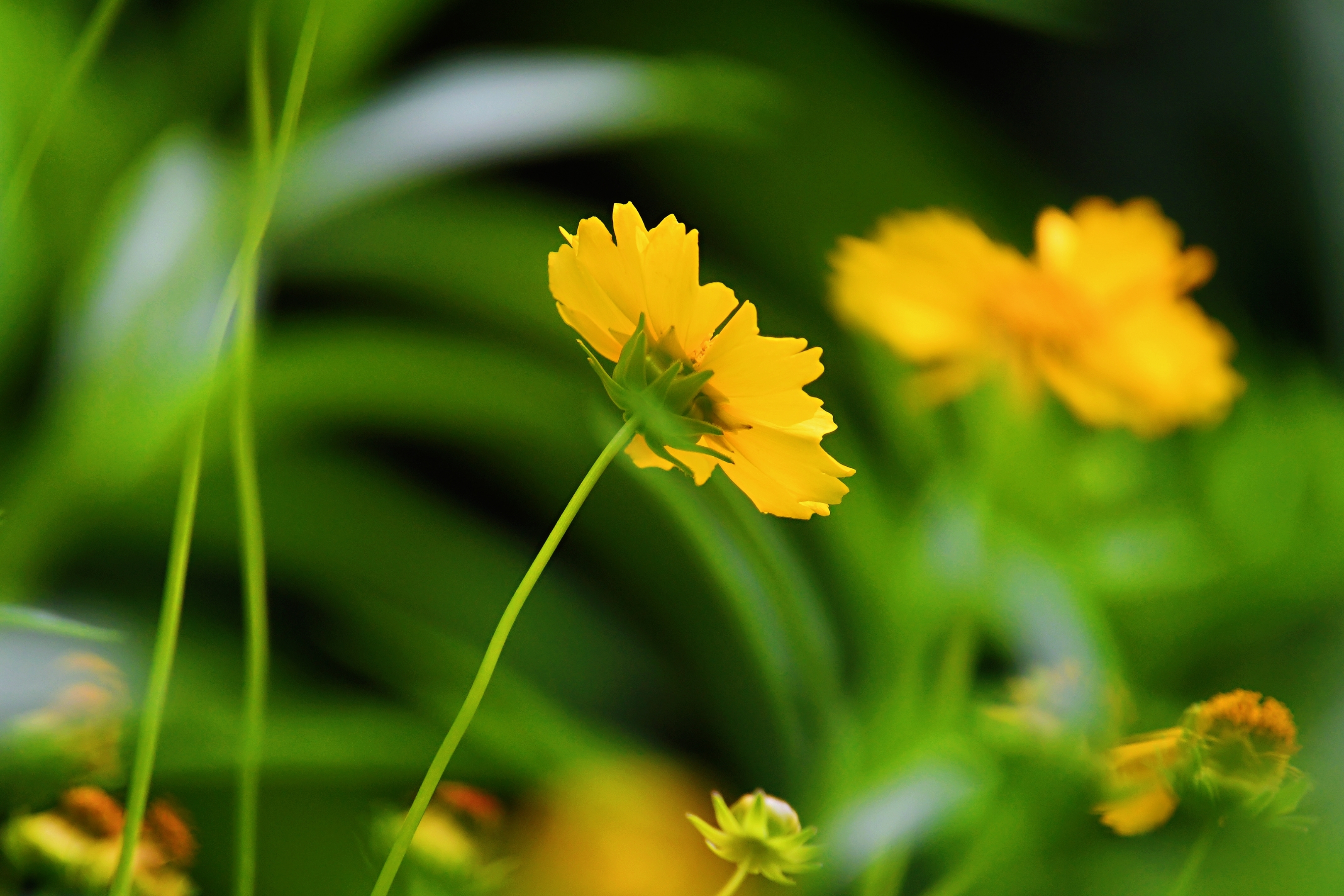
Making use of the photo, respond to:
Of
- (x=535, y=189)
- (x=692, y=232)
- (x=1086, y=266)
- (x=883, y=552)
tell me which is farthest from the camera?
(x=535, y=189)

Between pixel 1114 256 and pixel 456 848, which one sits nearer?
pixel 456 848

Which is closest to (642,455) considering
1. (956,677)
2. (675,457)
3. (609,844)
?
(675,457)

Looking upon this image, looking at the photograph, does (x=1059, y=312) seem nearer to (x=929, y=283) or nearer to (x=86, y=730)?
(x=929, y=283)

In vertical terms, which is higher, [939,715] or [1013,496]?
[1013,496]

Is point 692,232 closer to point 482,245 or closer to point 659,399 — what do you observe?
point 659,399

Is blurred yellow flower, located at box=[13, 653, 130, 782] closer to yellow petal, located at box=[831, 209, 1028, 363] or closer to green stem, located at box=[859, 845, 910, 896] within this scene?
green stem, located at box=[859, 845, 910, 896]

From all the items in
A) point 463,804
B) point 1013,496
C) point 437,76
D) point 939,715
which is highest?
point 437,76

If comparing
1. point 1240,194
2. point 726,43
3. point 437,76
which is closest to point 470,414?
point 437,76
